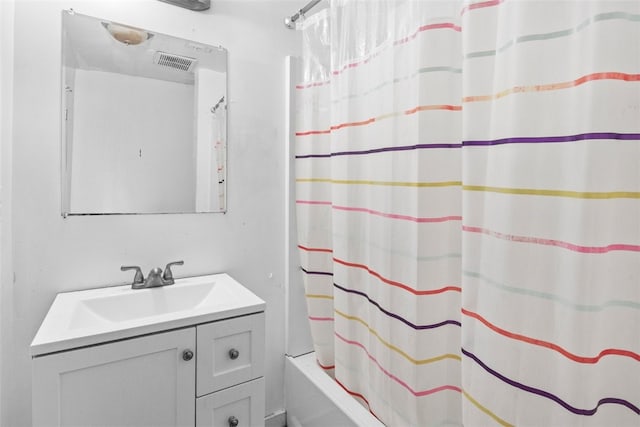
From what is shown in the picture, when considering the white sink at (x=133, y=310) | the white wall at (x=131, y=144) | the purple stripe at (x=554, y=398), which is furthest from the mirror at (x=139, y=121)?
the purple stripe at (x=554, y=398)

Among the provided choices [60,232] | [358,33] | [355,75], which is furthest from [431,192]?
[60,232]

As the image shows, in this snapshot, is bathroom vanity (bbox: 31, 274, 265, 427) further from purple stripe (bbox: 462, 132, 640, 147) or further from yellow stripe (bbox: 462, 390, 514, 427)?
purple stripe (bbox: 462, 132, 640, 147)

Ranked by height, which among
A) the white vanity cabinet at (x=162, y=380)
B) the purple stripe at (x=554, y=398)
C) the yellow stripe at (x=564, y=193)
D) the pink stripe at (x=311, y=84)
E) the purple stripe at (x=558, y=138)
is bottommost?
the white vanity cabinet at (x=162, y=380)

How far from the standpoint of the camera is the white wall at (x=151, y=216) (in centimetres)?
109

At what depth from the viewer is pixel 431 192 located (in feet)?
3.04

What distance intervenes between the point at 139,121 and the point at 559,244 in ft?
4.45

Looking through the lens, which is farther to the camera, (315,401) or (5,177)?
(315,401)

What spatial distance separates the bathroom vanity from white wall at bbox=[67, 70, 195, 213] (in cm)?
34

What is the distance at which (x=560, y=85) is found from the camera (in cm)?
65

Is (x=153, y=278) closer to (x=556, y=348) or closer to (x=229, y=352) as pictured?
(x=229, y=352)

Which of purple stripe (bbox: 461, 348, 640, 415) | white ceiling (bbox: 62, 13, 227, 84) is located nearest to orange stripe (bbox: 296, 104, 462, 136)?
white ceiling (bbox: 62, 13, 227, 84)

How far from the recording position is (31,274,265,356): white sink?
0.85m

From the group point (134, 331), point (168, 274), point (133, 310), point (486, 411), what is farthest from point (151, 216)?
point (486, 411)

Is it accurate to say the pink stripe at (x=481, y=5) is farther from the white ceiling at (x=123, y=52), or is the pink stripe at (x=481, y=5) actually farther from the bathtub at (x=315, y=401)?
the bathtub at (x=315, y=401)
